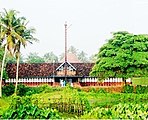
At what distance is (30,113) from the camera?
11617 mm

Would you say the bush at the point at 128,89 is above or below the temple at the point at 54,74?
below

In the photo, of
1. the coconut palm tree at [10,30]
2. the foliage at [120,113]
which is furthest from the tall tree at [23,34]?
the foliage at [120,113]

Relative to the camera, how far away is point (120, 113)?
12.0 meters

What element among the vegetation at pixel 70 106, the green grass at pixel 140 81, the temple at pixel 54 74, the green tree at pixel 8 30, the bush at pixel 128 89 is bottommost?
the vegetation at pixel 70 106

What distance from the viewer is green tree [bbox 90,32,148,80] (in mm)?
36531

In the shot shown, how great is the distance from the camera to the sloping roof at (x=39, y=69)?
158 feet

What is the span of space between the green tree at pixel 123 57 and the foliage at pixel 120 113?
913 inches

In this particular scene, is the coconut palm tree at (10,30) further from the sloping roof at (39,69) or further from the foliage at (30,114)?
the foliage at (30,114)

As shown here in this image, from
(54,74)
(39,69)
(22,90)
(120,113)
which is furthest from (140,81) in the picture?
(120,113)

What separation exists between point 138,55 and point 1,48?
14.6 meters

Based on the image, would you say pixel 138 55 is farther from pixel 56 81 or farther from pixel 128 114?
pixel 128 114

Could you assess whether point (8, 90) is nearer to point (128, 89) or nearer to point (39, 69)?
point (39, 69)

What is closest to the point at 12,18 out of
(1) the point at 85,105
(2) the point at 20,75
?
(2) the point at 20,75

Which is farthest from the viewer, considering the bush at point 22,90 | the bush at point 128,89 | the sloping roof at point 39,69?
the sloping roof at point 39,69
